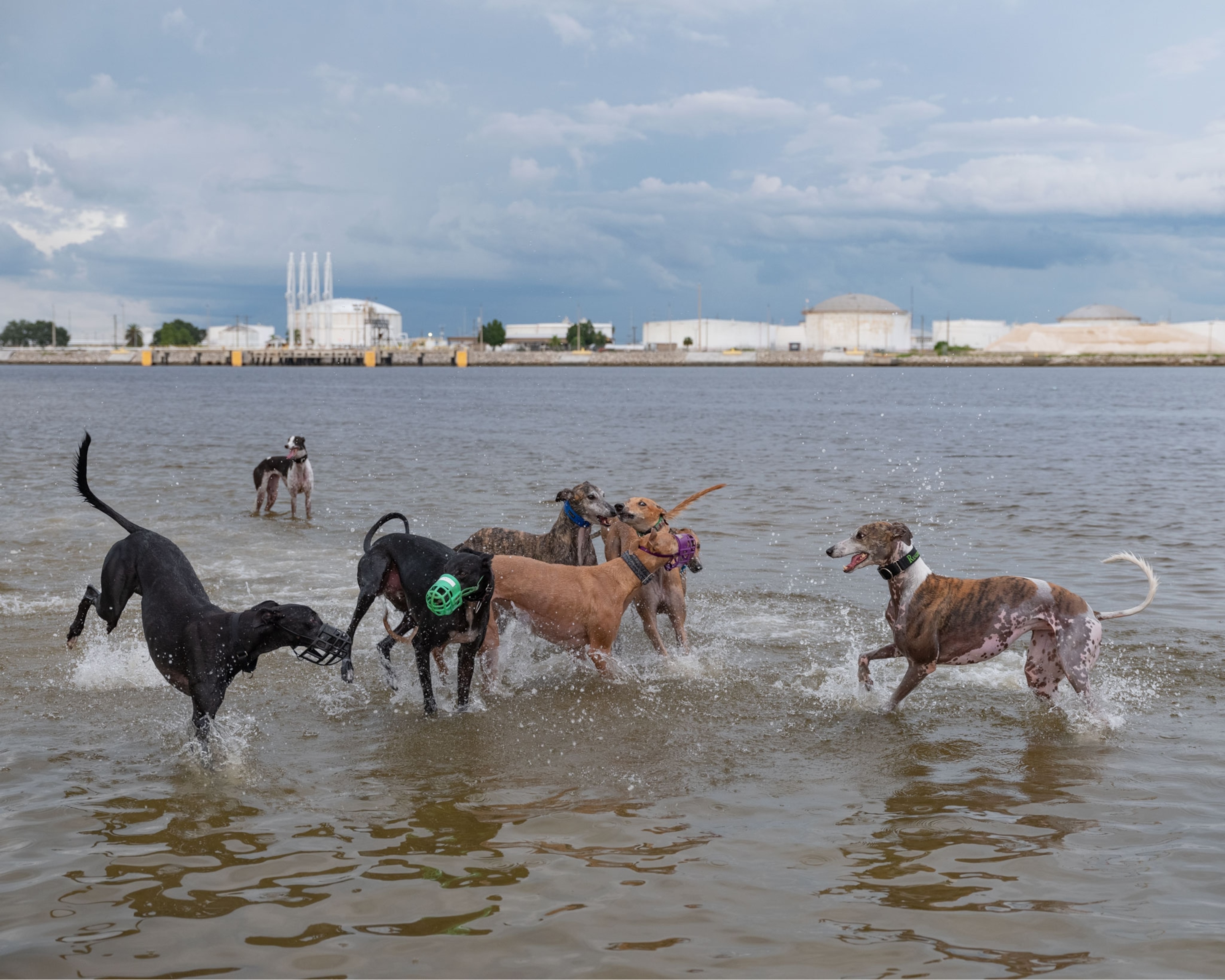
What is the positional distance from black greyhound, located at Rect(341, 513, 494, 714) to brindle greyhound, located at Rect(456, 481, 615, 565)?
170cm

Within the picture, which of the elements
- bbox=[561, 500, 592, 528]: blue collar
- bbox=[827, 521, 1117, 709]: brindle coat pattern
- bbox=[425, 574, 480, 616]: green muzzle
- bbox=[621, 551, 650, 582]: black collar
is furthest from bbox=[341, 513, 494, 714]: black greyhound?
bbox=[827, 521, 1117, 709]: brindle coat pattern

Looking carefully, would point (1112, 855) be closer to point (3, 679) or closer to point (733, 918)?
point (733, 918)

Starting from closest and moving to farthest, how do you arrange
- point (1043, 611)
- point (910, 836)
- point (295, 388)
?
point (910, 836) → point (1043, 611) → point (295, 388)

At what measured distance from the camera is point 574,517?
30.2 ft

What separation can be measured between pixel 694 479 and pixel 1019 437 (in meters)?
19.3

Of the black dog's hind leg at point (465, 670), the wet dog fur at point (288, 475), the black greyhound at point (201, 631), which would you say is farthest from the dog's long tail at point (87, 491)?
the wet dog fur at point (288, 475)

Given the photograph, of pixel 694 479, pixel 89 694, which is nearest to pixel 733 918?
pixel 89 694

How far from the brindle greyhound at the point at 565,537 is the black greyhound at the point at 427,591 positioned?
1701 millimetres

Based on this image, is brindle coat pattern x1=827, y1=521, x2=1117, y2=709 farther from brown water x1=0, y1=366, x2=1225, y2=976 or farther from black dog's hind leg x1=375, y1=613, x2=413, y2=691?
black dog's hind leg x1=375, y1=613, x2=413, y2=691

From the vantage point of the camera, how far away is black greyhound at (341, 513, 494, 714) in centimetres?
674

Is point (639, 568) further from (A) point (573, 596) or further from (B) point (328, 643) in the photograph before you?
(B) point (328, 643)

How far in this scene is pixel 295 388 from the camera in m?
92.4

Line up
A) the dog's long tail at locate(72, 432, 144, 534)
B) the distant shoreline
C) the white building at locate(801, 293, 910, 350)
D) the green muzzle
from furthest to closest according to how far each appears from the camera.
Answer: the white building at locate(801, 293, 910, 350) < the distant shoreline < the dog's long tail at locate(72, 432, 144, 534) < the green muzzle

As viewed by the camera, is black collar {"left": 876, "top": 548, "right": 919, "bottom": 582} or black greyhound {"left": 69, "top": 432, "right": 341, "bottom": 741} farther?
black collar {"left": 876, "top": 548, "right": 919, "bottom": 582}
